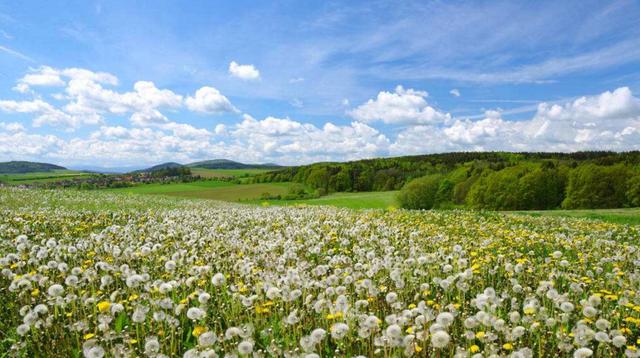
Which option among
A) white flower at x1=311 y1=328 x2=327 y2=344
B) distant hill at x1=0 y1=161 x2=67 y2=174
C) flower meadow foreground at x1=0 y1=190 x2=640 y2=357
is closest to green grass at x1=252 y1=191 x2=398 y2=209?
flower meadow foreground at x1=0 y1=190 x2=640 y2=357

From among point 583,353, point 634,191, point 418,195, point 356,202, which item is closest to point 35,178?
point 356,202

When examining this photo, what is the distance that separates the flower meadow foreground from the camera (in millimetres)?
4215

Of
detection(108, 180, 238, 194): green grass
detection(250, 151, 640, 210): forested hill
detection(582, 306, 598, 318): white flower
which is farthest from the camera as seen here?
detection(108, 180, 238, 194): green grass

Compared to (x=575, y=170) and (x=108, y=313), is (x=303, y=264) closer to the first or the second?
(x=108, y=313)

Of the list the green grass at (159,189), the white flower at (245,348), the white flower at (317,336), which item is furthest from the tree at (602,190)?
the white flower at (245,348)

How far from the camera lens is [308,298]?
5082 mm

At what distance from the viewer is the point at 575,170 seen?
60.8 m

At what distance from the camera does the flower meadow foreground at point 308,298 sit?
4215mm

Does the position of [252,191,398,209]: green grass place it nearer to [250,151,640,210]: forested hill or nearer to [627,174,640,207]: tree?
[250,151,640,210]: forested hill

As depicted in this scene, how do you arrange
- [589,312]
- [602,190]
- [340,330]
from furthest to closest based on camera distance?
[602,190] → [589,312] → [340,330]

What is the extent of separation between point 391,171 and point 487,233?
312 feet

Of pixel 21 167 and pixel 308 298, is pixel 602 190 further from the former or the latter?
pixel 21 167

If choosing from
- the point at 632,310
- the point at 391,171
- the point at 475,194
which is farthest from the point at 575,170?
the point at 632,310

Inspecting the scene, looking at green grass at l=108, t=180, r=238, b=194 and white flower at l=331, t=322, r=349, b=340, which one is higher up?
white flower at l=331, t=322, r=349, b=340
